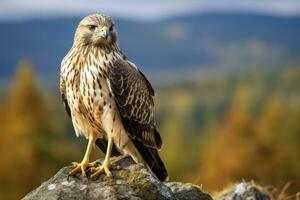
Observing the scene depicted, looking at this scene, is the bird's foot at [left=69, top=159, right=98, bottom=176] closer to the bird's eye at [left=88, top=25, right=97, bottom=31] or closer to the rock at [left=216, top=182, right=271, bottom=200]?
the bird's eye at [left=88, top=25, right=97, bottom=31]

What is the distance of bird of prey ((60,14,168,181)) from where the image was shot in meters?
9.63

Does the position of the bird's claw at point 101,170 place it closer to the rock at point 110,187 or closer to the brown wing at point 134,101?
the rock at point 110,187

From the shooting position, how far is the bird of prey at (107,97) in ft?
31.6

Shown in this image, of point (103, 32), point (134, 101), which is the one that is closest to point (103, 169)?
point (134, 101)

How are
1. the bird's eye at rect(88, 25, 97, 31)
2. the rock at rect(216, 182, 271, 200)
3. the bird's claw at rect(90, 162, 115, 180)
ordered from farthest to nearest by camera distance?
the rock at rect(216, 182, 271, 200) → the bird's eye at rect(88, 25, 97, 31) → the bird's claw at rect(90, 162, 115, 180)

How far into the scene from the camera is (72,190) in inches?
337

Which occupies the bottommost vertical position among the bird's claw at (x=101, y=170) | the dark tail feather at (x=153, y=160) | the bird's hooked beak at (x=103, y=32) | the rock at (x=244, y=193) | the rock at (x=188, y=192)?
the rock at (x=244, y=193)

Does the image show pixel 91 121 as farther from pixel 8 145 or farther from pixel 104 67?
pixel 8 145

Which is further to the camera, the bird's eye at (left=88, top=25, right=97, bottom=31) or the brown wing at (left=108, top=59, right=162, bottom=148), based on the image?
the brown wing at (left=108, top=59, right=162, bottom=148)

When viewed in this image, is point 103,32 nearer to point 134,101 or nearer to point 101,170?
point 134,101

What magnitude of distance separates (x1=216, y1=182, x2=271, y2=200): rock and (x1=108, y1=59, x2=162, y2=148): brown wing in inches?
48.3

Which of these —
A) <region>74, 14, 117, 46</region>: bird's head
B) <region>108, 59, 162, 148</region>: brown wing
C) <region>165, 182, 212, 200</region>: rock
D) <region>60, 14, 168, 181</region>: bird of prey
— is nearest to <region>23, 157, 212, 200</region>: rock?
<region>165, 182, 212, 200</region>: rock

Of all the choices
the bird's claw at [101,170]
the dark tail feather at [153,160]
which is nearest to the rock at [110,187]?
the bird's claw at [101,170]

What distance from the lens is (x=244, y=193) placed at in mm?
10789
